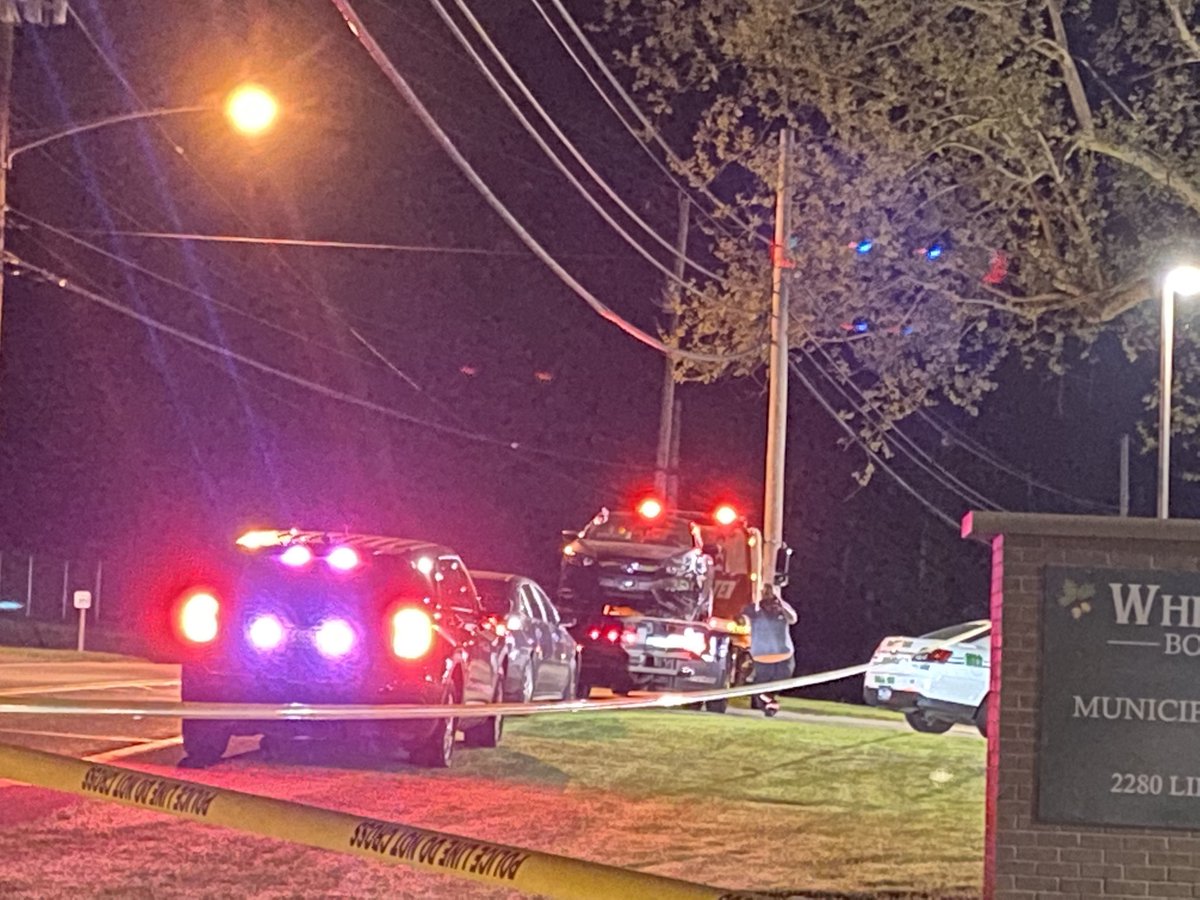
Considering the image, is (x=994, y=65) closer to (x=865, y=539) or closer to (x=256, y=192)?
(x=256, y=192)

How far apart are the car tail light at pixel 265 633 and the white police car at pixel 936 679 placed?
32.5 feet

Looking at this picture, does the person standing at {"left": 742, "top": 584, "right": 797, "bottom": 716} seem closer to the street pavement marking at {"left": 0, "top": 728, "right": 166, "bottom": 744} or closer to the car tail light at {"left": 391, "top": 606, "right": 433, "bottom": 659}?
the street pavement marking at {"left": 0, "top": 728, "right": 166, "bottom": 744}

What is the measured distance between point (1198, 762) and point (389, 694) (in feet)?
18.0

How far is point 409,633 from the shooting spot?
1188 centimetres

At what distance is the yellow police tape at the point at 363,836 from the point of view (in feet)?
17.2

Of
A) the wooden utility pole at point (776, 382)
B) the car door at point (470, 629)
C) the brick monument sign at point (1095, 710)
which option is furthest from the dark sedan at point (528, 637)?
the brick monument sign at point (1095, 710)

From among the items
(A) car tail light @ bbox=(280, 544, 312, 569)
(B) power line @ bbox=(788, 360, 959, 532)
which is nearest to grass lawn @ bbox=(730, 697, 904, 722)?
(B) power line @ bbox=(788, 360, 959, 532)

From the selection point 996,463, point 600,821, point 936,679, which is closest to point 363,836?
point 600,821

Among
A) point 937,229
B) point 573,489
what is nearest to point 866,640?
point 573,489

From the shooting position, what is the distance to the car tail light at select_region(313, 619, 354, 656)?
11.8 meters

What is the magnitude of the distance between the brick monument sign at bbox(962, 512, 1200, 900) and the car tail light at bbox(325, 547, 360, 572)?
16.7 ft

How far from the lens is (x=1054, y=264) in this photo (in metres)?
17.5

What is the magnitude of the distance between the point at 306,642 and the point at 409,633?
0.69 m

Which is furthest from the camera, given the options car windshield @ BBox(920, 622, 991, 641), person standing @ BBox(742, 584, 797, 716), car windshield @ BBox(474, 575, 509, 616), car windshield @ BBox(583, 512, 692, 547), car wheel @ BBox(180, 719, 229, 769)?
person standing @ BBox(742, 584, 797, 716)
